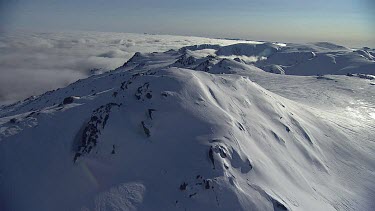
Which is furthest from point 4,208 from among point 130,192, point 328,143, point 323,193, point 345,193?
point 328,143

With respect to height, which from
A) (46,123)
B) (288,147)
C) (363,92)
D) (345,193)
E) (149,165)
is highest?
(46,123)

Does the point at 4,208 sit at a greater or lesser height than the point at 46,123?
lesser

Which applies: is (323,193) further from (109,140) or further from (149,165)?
(109,140)

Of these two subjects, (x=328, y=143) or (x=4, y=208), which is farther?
(x=328, y=143)

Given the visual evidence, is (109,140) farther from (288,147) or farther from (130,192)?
(288,147)

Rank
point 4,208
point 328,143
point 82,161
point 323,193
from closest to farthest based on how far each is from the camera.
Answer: point 4,208 → point 82,161 → point 323,193 → point 328,143

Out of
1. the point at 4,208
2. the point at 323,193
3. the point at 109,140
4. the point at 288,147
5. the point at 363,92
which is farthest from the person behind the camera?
the point at 363,92
